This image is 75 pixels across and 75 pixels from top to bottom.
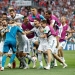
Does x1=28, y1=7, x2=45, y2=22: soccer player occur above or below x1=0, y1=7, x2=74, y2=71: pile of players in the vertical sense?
above

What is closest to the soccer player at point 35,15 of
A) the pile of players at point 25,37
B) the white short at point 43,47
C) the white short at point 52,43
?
the pile of players at point 25,37

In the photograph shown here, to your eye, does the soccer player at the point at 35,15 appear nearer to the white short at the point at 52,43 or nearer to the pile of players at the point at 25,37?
the pile of players at the point at 25,37

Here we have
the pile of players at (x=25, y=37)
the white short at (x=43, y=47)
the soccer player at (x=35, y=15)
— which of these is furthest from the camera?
the soccer player at (x=35, y=15)

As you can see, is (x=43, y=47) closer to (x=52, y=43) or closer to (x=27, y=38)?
(x=52, y=43)

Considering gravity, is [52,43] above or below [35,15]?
below

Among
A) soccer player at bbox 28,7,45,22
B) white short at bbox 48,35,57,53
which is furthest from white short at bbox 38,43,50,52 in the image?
soccer player at bbox 28,7,45,22

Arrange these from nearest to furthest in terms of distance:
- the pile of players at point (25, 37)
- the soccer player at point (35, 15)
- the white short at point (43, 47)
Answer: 1. the pile of players at point (25, 37)
2. the white short at point (43, 47)
3. the soccer player at point (35, 15)

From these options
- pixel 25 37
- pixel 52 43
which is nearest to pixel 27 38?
pixel 25 37

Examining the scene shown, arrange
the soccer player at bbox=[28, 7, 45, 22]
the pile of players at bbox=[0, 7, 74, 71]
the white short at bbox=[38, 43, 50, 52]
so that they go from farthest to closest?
the soccer player at bbox=[28, 7, 45, 22]
the white short at bbox=[38, 43, 50, 52]
the pile of players at bbox=[0, 7, 74, 71]

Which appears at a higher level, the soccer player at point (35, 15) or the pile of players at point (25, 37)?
the soccer player at point (35, 15)

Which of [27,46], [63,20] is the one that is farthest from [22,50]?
[63,20]

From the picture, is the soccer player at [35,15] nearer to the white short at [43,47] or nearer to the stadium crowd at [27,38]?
the stadium crowd at [27,38]

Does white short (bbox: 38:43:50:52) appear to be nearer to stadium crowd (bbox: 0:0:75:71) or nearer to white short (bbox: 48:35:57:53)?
stadium crowd (bbox: 0:0:75:71)

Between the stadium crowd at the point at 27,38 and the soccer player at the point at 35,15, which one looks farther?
the soccer player at the point at 35,15
